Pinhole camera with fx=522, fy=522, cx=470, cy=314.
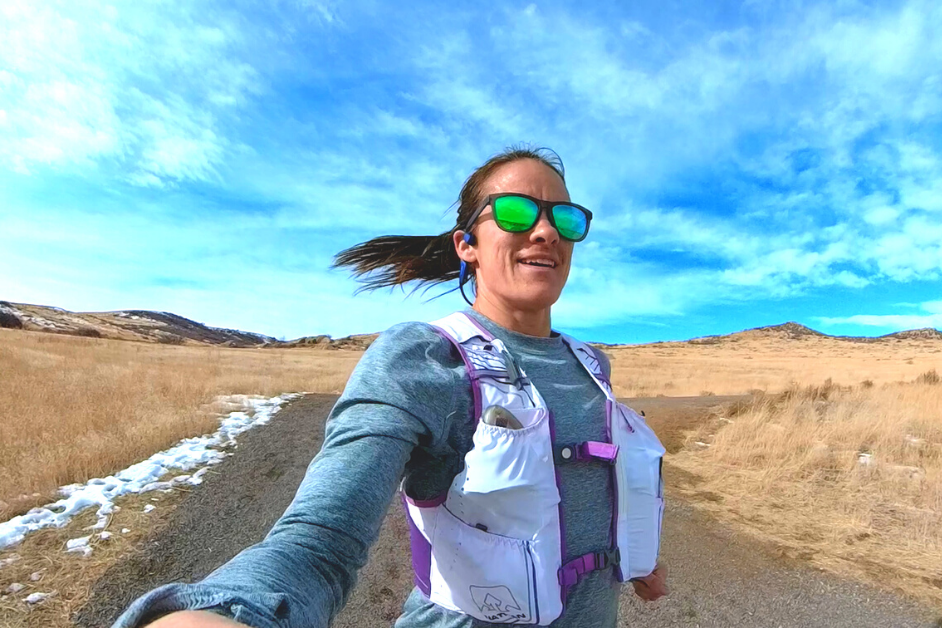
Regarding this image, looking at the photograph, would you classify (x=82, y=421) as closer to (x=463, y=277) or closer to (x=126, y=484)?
(x=126, y=484)

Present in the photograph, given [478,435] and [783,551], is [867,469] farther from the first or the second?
[478,435]

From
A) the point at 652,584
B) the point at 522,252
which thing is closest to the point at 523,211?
the point at 522,252

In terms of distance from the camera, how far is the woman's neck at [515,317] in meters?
1.80

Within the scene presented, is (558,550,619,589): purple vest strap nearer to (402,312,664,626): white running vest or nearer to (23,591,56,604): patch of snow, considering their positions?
(402,312,664,626): white running vest

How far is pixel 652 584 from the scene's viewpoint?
6.06 ft

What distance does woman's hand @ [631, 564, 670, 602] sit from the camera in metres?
1.84

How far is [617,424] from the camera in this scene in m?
1.67

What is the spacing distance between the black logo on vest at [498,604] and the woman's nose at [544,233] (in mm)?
1052

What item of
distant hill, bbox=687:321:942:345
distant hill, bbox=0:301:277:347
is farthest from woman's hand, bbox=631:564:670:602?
distant hill, bbox=687:321:942:345

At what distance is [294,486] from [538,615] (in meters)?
Answer: 5.19

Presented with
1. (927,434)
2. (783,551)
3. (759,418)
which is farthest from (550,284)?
(927,434)

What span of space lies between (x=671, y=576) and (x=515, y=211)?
12.9ft

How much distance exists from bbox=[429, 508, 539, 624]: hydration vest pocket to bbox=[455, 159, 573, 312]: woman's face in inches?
29.3

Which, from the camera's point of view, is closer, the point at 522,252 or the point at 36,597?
the point at 522,252
